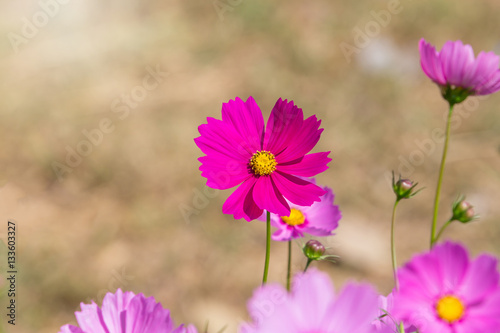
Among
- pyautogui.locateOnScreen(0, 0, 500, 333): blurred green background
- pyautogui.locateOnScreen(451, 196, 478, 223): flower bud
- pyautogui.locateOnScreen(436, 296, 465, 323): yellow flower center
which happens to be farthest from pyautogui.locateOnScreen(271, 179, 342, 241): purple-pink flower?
pyautogui.locateOnScreen(0, 0, 500, 333): blurred green background

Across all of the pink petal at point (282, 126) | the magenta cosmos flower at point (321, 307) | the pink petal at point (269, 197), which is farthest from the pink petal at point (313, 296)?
the pink petal at point (282, 126)

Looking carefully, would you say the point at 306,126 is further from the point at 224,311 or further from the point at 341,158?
the point at 341,158

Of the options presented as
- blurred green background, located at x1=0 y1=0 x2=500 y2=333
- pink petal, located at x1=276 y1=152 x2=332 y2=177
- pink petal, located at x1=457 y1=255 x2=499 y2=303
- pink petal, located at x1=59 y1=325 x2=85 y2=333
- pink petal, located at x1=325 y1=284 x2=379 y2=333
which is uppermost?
blurred green background, located at x1=0 y1=0 x2=500 y2=333

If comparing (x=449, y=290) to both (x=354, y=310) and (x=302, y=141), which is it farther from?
A: (x=302, y=141)

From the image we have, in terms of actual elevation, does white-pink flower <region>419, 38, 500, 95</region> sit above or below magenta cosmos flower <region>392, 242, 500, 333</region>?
above

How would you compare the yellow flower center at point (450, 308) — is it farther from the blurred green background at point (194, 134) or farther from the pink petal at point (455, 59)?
the blurred green background at point (194, 134)

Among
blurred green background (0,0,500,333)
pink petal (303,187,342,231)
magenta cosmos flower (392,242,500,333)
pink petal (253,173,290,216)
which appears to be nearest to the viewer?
magenta cosmos flower (392,242,500,333)

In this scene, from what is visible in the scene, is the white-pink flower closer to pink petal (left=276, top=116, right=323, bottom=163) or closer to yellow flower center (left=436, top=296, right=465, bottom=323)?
pink petal (left=276, top=116, right=323, bottom=163)
